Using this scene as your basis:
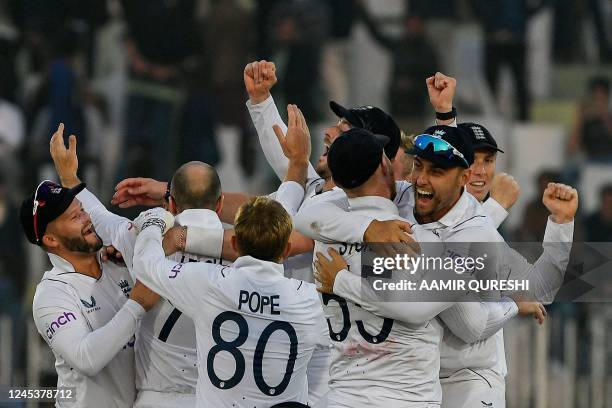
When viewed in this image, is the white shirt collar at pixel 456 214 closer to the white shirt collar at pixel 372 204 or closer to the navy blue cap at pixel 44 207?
the white shirt collar at pixel 372 204

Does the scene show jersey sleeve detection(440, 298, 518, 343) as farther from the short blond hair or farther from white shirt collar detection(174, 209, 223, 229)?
white shirt collar detection(174, 209, 223, 229)

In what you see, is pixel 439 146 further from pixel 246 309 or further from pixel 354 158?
pixel 246 309

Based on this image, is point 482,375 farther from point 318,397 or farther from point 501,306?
point 318,397

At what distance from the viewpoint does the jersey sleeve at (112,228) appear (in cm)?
646

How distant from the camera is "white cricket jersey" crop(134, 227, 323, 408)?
5.72 metres

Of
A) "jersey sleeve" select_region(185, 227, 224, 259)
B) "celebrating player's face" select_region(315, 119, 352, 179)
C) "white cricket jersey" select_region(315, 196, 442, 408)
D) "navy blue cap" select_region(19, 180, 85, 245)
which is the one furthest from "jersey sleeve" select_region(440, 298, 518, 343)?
"navy blue cap" select_region(19, 180, 85, 245)

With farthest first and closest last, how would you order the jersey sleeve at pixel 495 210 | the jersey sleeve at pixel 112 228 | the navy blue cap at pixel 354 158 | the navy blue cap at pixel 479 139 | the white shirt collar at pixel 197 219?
the jersey sleeve at pixel 495 210, the navy blue cap at pixel 479 139, the jersey sleeve at pixel 112 228, the white shirt collar at pixel 197 219, the navy blue cap at pixel 354 158

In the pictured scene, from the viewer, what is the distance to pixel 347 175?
562 centimetres

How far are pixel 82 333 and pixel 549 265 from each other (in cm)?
239

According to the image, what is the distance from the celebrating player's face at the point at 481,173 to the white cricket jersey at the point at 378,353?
1.23m

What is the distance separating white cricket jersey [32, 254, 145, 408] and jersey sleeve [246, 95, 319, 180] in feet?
4.00

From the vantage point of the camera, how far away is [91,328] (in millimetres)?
6348

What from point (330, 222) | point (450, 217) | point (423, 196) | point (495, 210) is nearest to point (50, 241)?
point (330, 222)

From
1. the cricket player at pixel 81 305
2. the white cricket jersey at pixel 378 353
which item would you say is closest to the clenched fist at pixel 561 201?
the white cricket jersey at pixel 378 353
